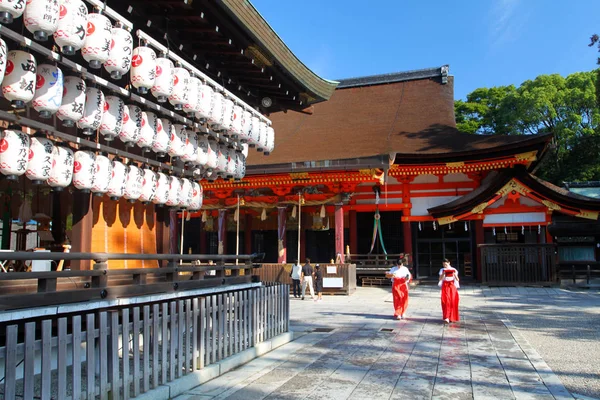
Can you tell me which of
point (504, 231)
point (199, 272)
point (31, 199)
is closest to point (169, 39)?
point (199, 272)

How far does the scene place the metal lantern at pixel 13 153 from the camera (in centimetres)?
526

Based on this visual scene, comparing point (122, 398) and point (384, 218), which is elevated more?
point (384, 218)

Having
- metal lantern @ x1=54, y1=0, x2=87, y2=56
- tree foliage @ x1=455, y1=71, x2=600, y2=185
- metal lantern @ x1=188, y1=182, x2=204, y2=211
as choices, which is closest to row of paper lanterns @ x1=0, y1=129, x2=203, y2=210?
metal lantern @ x1=188, y1=182, x2=204, y2=211

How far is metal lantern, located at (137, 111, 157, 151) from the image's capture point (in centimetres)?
713

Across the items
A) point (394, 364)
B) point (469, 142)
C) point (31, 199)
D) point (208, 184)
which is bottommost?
point (394, 364)

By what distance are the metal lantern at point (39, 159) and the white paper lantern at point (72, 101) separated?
374 millimetres

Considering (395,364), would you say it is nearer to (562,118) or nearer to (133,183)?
(133,183)

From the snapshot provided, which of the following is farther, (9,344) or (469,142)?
(469,142)

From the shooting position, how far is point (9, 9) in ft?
14.5

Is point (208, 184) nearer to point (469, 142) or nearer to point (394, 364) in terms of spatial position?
point (469, 142)

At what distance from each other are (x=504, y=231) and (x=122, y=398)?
62.2 feet

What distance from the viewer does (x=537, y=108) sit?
3072cm

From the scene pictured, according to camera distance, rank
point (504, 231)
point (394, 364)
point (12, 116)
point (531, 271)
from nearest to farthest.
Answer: point (12, 116) < point (394, 364) < point (531, 271) < point (504, 231)

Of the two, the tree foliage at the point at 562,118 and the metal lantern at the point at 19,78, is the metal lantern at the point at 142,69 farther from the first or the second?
the tree foliage at the point at 562,118
